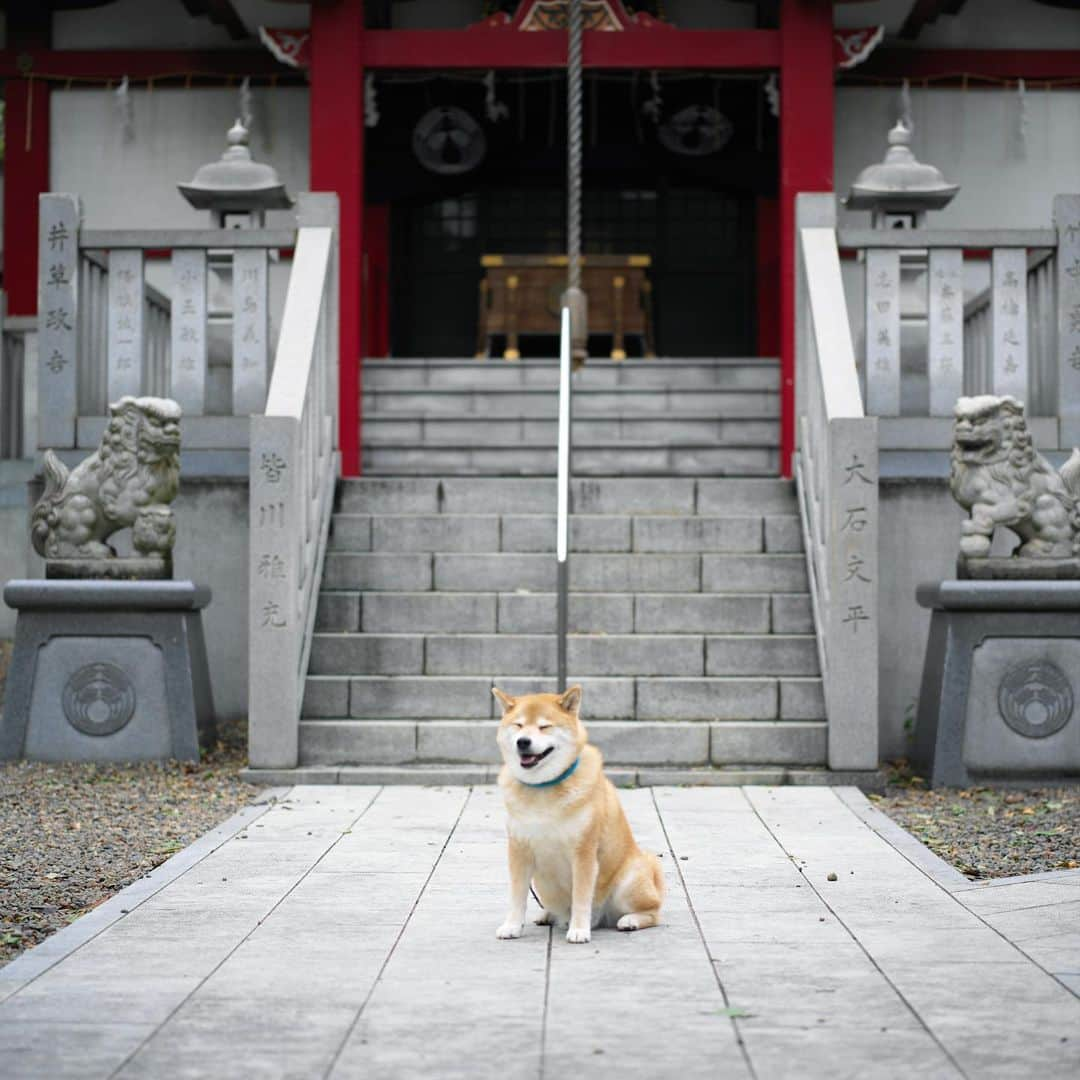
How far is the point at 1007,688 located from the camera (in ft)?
28.1

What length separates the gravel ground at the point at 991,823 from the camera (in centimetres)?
667

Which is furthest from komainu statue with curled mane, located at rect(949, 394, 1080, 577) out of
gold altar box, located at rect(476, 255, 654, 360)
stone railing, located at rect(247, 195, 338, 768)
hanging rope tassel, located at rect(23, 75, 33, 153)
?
hanging rope tassel, located at rect(23, 75, 33, 153)

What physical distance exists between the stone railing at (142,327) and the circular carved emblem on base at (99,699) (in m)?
1.67

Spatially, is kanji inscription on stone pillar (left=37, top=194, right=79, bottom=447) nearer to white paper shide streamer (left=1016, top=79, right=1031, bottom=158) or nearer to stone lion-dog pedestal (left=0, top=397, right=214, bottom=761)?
stone lion-dog pedestal (left=0, top=397, right=214, bottom=761)

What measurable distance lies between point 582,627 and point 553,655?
29 cm

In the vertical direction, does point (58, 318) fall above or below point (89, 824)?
above

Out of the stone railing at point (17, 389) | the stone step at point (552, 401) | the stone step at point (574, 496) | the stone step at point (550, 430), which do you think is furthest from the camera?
the stone step at point (552, 401)

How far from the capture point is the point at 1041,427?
10.3m

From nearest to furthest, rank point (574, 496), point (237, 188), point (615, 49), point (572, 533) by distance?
point (572, 533) < point (574, 496) < point (237, 188) < point (615, 49)

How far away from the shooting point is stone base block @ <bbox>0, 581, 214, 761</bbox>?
8945 mm

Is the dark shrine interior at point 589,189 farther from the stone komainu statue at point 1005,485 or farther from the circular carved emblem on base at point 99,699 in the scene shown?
the circular carved emblem on base at point 99,699

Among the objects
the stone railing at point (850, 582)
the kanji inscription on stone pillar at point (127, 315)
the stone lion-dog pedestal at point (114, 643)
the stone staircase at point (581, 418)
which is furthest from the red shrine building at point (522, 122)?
the stone lion-dog pedestal at point (114, 643)

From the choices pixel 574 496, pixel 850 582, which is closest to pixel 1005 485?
pixel 850 582

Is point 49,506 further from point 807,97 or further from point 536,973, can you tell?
point 807,97
